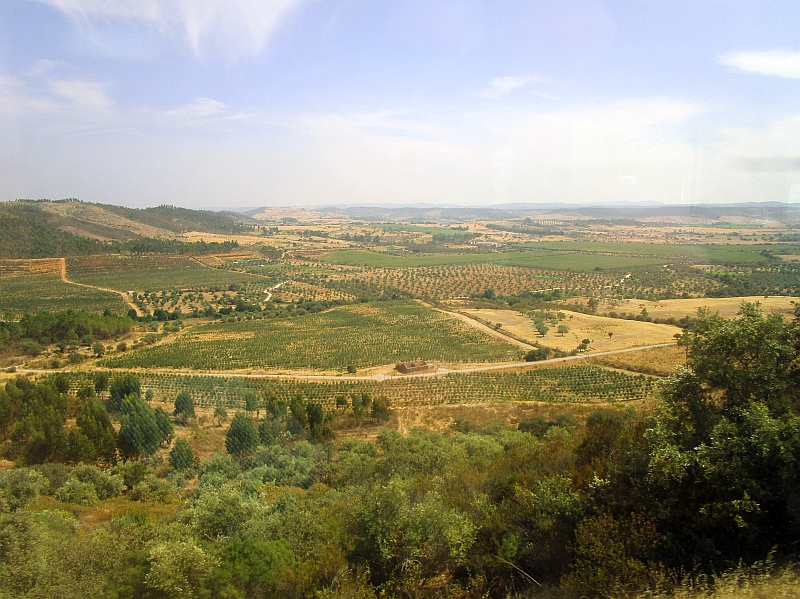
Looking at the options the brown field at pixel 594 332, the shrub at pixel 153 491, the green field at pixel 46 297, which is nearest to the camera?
the shrub at pixel 153 491

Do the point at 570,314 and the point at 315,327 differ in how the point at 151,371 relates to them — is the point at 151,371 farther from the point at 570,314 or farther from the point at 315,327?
the point at 570,314

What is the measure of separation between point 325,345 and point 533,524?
103 ft

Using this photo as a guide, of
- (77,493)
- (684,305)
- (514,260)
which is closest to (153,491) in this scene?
(77,493)

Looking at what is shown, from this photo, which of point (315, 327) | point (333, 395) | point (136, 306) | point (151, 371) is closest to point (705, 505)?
point (333, 395)

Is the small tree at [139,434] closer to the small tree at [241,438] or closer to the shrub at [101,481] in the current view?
the small tree at [241,438]

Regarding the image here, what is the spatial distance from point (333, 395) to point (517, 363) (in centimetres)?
1362

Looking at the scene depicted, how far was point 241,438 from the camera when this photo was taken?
18109 millimetres

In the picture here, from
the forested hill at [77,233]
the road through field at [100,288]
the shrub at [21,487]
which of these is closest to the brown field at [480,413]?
the shrub at [21,487]

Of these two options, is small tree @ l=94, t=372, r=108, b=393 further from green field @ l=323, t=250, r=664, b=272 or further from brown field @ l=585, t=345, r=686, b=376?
green field @ l=323, t=250, r=664, b=272

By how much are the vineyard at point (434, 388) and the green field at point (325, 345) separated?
402 centimetres

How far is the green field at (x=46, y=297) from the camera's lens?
4934cm

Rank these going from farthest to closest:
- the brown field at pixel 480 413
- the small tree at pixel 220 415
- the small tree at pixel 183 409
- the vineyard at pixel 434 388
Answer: the vineyard at pixel 434 388 < the small tree at pixel 220 415 < the small tree at pixel 183 409 < the brown field at pixel 480 413

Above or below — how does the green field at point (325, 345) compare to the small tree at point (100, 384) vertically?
below

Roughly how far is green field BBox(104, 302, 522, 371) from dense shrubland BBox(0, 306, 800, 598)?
902 inches
